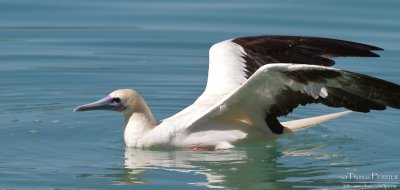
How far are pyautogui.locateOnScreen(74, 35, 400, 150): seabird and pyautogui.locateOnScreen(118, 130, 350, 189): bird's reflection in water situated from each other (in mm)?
140

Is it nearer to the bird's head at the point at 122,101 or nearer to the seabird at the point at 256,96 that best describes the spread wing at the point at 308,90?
the seabird at the point at 256,96

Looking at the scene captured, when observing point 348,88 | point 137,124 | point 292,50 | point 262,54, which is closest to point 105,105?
point 137,124

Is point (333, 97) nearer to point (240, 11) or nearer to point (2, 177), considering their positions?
point (2, 177)

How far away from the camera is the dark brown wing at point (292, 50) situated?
12.7 metres

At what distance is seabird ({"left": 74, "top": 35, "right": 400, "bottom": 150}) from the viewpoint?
11039 mm

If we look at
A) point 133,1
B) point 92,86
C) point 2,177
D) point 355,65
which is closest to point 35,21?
point 133,1

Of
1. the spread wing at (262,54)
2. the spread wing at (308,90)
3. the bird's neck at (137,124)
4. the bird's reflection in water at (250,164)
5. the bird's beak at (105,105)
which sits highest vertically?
the spread wing at (262,54)

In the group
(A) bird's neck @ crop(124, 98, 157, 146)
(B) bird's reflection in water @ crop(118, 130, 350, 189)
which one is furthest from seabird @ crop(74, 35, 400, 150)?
(B) bird's reflection in water @ crop(118, 130, 350, 189)

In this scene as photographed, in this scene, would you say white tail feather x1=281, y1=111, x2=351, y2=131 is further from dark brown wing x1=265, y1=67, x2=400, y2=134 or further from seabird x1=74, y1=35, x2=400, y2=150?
dark brown wing x1=265, y1=67, x2=400, y2=134

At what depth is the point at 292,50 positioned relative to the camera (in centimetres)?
1293

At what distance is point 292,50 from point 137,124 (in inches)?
68.7

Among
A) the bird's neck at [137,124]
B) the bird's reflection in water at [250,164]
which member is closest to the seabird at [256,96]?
the bird's neck at [137,124]

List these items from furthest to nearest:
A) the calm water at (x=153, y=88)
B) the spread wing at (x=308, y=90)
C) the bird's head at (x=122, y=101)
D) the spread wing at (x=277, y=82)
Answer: the bird's head at (x=122, y=101), the calm water at (x=153, y=88), the spread wing at (x=277, y=82), the spread wing at (x=308, y=90)

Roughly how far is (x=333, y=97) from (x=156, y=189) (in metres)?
1.66
